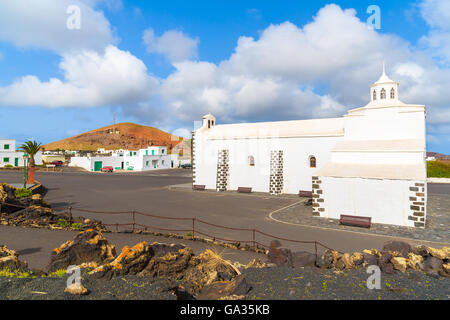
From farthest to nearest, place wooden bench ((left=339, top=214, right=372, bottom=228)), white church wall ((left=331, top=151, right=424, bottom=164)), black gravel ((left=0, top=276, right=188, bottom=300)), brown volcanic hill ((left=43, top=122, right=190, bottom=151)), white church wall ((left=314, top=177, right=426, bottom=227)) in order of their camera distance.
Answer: brown volcanic hill ((left=43, top=122, right=190, bottom=151)) → white church wall ((left=331, top=151, right=424, bottom=164)) → white church wall ((left=314, top=177, right=426, bottom=227)) → wooden bench ((left=339, top=214, right=372, bottom=228)) → black gravel ((left=0, top=276, right=188, bottom=300))

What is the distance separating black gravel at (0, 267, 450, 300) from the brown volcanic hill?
11121 cm

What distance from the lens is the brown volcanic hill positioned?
122 m

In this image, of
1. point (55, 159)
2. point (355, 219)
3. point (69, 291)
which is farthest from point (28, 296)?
point (55, 159)

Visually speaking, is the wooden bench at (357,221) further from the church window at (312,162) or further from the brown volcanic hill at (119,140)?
the brown volcanic hill at (119,140)

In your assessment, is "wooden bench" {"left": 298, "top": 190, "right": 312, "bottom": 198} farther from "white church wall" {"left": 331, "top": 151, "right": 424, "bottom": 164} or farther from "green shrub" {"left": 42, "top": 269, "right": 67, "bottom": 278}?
"green shrub" {"left": 42, "top": 269, "right": 67, "bottom": 278}

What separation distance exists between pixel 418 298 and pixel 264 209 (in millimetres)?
12592

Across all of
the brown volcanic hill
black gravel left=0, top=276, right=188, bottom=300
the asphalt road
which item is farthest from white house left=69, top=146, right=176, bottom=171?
the brown volcanic hill

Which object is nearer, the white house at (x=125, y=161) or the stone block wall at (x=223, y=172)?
the stone block wall at (x=223, y=172)

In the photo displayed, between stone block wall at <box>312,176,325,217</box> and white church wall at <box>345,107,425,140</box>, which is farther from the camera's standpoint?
white church wall at <box>345,107,425,140</box>

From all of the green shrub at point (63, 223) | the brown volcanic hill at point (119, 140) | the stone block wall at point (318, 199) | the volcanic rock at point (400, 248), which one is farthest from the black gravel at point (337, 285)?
the brown volcanic hill at point (119, 140)

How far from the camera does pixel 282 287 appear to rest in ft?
19.8

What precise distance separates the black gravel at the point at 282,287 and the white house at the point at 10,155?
207 feet

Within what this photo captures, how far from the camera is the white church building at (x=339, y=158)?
47.8ft

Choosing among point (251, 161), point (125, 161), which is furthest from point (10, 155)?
point (251, 161)
